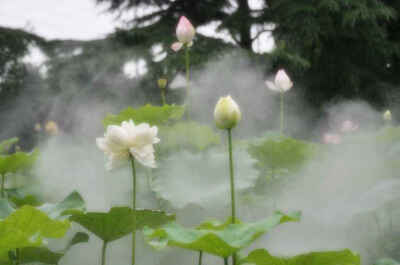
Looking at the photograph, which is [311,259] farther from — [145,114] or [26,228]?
[145,114]

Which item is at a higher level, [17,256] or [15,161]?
[15,161]

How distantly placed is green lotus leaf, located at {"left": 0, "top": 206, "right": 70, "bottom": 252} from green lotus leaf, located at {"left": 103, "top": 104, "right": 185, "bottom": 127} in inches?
12.9

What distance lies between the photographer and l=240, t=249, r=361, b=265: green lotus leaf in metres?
0.42

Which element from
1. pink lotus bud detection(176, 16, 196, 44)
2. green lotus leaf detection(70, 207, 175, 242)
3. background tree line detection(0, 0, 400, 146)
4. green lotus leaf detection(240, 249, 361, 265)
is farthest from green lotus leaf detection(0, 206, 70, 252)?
background tree line detection(0, 0, 400, 146)

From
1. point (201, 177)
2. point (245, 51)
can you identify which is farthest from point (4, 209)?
point (245, 51)

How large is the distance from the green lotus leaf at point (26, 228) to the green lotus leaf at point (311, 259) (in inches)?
7.5

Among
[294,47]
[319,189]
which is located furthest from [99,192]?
[294,47]

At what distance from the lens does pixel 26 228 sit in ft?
1.41

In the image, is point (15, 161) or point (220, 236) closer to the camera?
point (220, 236)

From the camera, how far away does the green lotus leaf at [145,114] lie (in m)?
0.75

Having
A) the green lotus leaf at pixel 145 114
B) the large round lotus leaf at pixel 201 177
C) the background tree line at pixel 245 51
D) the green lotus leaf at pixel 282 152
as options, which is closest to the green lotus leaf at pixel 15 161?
the green lotus leaf at pixel 145 114

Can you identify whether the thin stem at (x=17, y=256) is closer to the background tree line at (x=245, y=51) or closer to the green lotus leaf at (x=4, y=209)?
the green lotus leaf at (x=4, y=209)

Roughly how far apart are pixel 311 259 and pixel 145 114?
0.42m

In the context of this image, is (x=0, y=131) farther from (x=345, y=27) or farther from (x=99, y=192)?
(x=99, y=192)
